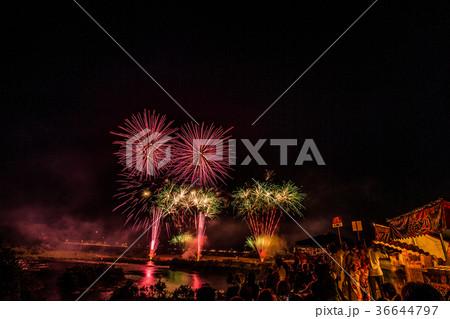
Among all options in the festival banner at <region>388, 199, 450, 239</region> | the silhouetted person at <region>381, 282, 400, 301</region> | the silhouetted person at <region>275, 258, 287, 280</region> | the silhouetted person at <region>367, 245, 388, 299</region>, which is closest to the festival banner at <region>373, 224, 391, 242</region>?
the festival banner at <region>388, 199, 450, 239</region>

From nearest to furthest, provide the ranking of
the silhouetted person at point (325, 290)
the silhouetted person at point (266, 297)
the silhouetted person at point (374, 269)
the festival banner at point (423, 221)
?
the silhouetted person at point (266, 297), the silhouetted person at point (325, 290), the silhouetted person at point (374, 269), the festival banner at point (423, 221)

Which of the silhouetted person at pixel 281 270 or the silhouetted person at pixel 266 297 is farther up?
the silhouetted person at pixel 281 270

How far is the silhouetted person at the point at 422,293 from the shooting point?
7.24 feet

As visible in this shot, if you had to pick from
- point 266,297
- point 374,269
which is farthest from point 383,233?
point 266,297

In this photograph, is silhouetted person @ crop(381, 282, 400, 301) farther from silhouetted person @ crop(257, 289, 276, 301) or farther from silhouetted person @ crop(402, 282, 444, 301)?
silhouetted person @ crop(257, 289, 276, 301)

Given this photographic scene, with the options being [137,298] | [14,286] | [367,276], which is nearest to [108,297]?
[137,298]

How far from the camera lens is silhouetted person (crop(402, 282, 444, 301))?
86.9 inches

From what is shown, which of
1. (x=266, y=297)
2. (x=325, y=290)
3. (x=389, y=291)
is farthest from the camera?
(x=389, y=291)

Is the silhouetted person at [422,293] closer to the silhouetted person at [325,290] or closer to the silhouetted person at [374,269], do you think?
the silhouetted person at [325,290]

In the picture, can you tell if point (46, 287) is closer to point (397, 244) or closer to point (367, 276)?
point (367, 276)

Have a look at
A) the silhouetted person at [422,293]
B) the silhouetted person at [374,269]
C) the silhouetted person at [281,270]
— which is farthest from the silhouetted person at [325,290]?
the silhouetted person at [374,269]

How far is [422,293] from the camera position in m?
2.23

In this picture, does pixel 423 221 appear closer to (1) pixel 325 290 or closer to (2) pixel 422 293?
(1) pixel 325 290
